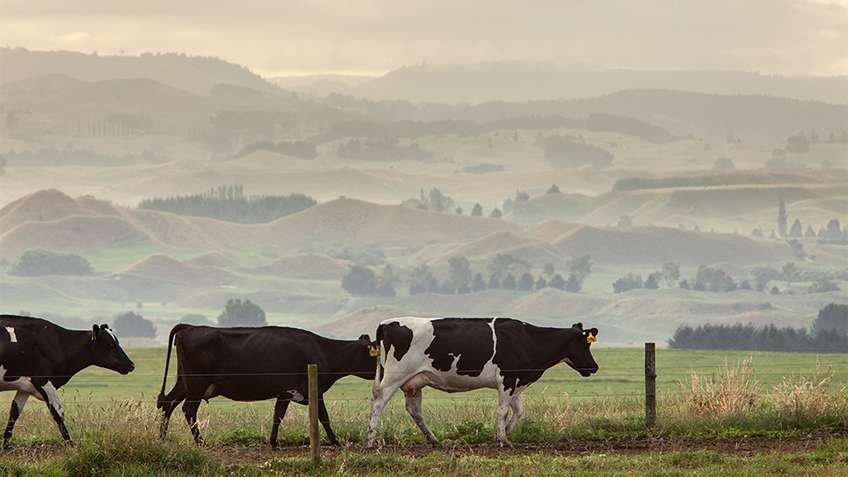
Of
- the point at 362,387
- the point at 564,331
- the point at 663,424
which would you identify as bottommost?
the point at 362,387

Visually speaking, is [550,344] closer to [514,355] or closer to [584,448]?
[514,355]

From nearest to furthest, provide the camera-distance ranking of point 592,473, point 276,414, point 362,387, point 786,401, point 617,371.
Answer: point 592,473
point 276,414
point 786,401
point 362,387
point 617,371

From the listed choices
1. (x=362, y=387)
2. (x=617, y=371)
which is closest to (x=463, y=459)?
(x=362, y=387)

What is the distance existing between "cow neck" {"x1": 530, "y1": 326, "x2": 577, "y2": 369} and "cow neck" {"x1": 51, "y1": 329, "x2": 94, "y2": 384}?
7162mm

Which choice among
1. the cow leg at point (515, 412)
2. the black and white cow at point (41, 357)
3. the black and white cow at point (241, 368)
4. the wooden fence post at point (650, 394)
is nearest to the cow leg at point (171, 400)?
the black and white cow at point (241, 368)

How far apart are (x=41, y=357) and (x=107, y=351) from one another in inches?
53.8

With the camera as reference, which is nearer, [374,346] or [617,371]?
[374,346]

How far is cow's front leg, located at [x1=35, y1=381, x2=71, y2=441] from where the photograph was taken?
2197 centimetres

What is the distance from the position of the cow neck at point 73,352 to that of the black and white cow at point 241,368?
5.55 feet

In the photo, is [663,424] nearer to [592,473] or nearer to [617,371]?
[592,473]

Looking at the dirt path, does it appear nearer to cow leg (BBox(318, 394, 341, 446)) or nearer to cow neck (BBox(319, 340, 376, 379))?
cow leg (BBox(318, 394, 341, 446))

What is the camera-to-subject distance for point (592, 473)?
19.2 metres

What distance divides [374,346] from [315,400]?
345 centimetres

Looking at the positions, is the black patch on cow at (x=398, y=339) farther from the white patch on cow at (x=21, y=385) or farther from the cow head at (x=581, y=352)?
the white patch on cow at (x=21, y=385)
